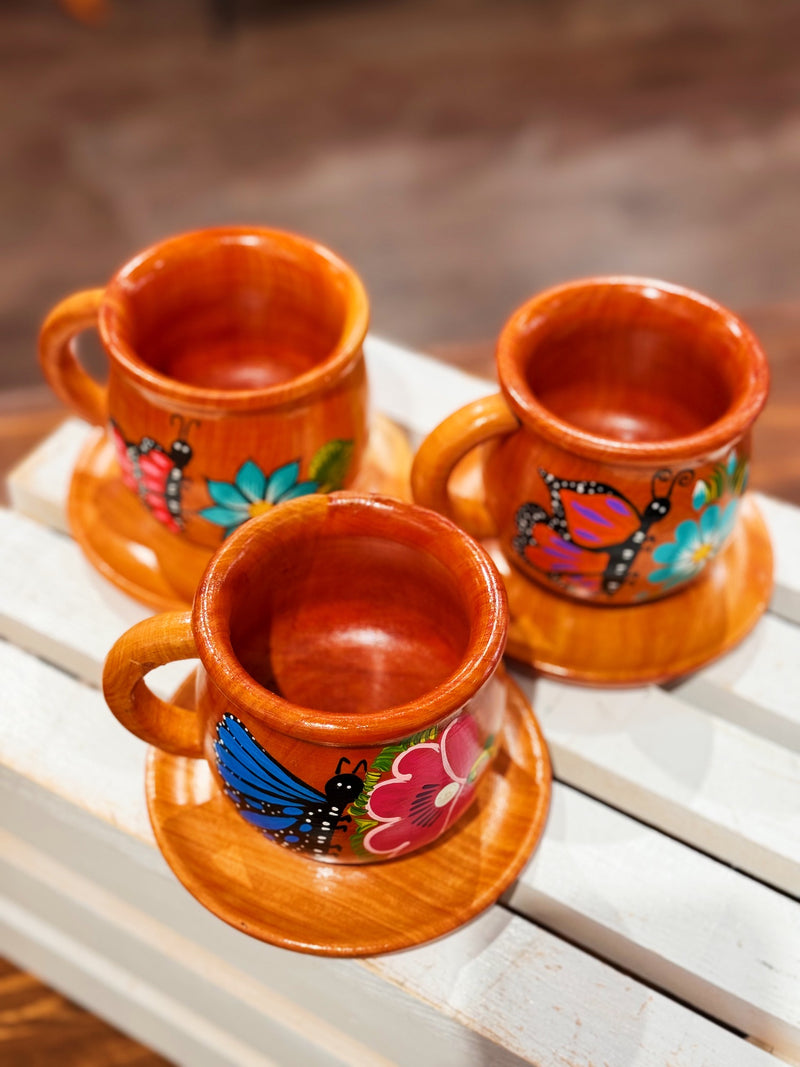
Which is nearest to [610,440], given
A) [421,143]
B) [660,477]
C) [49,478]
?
[660,477]

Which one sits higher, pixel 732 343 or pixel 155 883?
pixel 732 343

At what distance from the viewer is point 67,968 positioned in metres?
0.84

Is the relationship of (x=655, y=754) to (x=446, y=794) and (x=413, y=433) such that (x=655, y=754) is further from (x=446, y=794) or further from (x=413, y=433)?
(x=413, y=433)

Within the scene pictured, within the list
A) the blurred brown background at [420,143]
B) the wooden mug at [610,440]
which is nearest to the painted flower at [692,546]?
the wooden mug at [610,440]

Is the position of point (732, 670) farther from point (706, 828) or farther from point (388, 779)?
point (388, 779)

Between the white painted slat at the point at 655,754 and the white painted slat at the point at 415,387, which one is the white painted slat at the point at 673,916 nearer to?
the white painted slat at the point at 655,754

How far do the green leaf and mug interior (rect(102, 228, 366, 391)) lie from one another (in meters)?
0.06

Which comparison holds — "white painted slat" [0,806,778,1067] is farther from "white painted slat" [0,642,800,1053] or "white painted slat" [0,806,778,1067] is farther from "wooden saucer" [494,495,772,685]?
"wooden saucer" [494,495,772,685]

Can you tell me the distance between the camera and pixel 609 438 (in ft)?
1.98

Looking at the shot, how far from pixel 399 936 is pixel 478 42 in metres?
1.80

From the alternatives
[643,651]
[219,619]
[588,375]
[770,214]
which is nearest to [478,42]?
[770,214]

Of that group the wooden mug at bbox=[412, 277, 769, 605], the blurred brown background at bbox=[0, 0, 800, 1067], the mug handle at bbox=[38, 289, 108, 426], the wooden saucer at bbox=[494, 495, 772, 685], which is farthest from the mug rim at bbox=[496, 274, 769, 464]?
the blurred brown background at bbox=[0, 0, 800, 1067]

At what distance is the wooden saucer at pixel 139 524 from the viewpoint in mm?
676

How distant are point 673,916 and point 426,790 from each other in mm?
168
